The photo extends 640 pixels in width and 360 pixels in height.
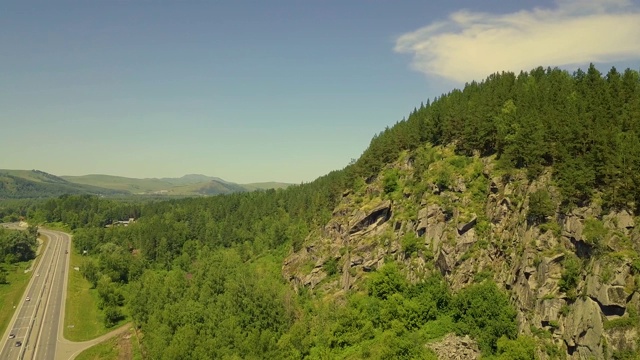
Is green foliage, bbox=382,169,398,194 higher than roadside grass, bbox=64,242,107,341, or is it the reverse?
green foliage, bbox=382,169,398,194

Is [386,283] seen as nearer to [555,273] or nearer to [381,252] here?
[381,252]

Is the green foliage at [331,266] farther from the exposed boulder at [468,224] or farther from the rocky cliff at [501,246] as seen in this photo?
the exposed boulder at [468,224]

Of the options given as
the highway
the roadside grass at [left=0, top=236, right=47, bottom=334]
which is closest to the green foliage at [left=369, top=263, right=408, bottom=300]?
the highway

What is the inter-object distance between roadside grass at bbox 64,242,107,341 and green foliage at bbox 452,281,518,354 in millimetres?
115836

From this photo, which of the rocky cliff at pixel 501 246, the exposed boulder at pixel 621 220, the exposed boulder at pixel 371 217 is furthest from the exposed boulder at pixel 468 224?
the exposed boulder at pixel 371 217

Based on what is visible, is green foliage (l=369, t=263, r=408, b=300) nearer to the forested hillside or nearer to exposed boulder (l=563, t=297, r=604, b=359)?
the forested hillside

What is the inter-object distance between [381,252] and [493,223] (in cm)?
3036

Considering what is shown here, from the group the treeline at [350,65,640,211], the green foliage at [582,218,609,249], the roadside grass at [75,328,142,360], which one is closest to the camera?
the green foliage at [582,218,609,249]

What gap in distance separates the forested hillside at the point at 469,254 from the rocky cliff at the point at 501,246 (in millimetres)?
254

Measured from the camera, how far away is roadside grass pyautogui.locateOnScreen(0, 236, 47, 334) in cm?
14216

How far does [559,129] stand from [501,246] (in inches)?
932

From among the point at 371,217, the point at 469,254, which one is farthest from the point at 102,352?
the point at 469,254

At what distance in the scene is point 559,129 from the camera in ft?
243

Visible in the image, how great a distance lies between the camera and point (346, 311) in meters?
77.4
